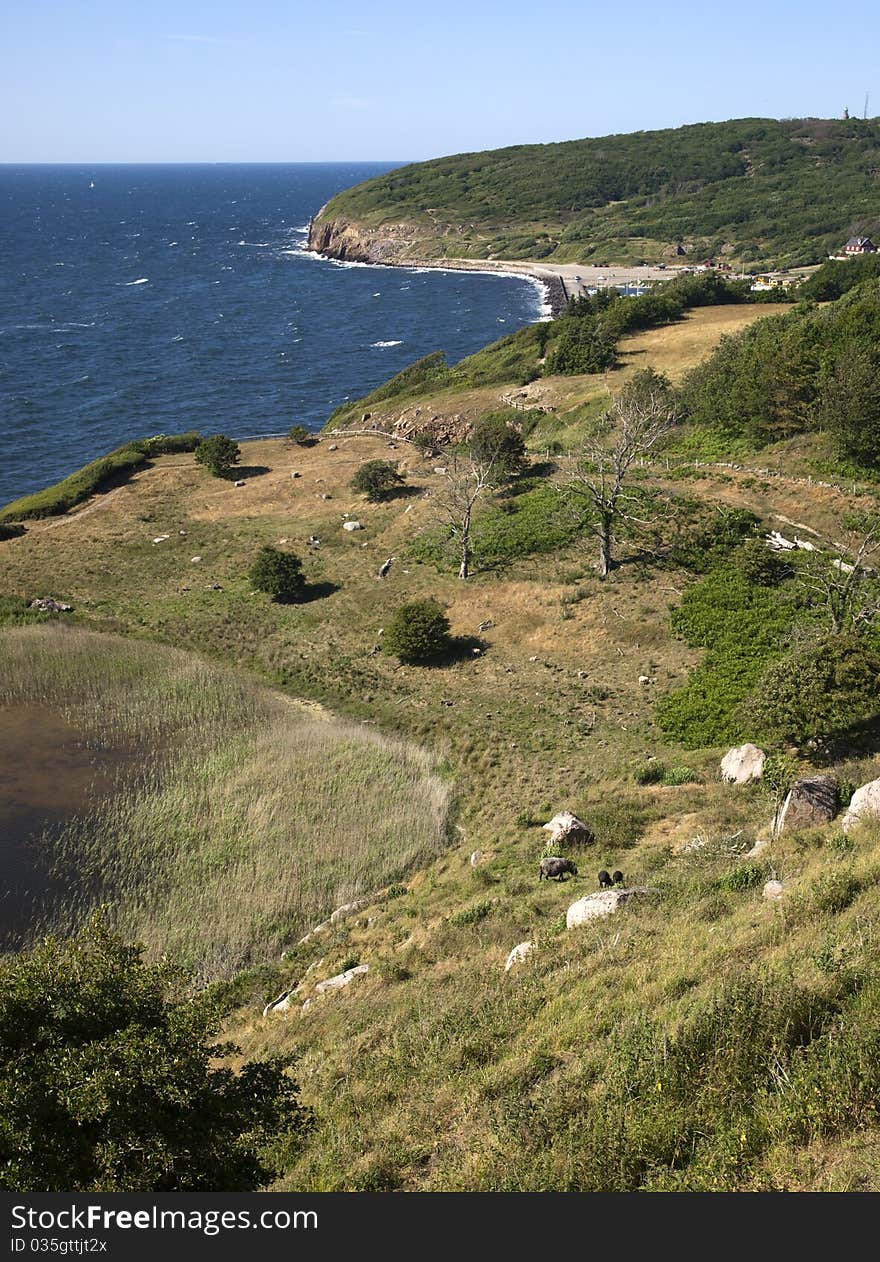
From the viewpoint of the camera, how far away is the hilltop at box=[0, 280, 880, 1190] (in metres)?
10.5

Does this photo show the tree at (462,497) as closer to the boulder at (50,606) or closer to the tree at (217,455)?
the tree at (217,455)

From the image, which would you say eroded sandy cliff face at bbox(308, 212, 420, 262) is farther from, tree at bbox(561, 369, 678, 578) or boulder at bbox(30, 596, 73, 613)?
boulder at bbox(30, 596, 73, 613)

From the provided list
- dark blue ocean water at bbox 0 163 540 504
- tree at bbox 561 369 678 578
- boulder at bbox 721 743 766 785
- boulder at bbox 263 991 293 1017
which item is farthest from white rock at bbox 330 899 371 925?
dark blue ocean water at bbox 0 163 540 504

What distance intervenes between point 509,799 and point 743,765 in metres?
6.79

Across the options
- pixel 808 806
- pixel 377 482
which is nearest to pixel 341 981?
pixel 808 806

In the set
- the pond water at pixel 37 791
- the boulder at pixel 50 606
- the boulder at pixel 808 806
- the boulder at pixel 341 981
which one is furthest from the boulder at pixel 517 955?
the boulder at pixel 50 606

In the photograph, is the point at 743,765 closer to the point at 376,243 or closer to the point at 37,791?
the point at 37,791

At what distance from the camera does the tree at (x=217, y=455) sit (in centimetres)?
5706

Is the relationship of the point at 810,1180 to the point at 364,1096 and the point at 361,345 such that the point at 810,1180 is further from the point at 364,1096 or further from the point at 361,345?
the point at 361,345

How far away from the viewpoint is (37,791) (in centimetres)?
2634

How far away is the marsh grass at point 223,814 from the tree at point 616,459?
53.0 feet

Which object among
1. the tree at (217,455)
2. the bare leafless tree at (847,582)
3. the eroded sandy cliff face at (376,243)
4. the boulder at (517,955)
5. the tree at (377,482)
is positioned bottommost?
the boulder at (517,955)

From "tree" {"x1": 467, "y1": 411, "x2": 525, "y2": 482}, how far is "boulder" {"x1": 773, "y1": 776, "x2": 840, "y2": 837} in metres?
32.4

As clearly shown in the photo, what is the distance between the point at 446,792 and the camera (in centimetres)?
2623
